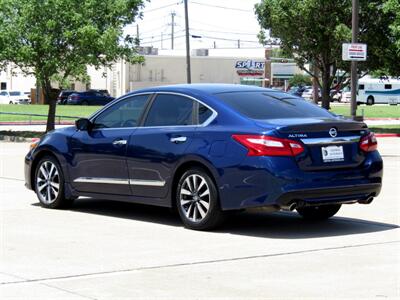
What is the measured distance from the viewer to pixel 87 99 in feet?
240

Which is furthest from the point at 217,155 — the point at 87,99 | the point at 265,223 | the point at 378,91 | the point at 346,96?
the point at 346,96

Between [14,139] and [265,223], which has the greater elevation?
[265,223]

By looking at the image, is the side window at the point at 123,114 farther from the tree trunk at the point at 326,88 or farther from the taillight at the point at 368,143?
the tree trunk at the point at 326,88

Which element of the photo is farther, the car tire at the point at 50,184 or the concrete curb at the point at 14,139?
the concrete curb at the point at 14,139

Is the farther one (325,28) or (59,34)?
(325,28)

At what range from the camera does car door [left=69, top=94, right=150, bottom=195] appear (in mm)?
10172

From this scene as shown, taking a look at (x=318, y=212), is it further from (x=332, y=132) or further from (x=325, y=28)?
(x=325, y=28)

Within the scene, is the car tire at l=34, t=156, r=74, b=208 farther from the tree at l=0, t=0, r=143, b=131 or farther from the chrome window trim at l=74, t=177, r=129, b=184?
the tree at l=0, t=0, r=143, b=131

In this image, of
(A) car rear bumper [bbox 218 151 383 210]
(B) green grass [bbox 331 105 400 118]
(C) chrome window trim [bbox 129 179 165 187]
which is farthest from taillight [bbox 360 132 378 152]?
(B) green grass [bbox 331 105 400 118]

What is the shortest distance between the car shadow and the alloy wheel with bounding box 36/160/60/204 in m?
0.35

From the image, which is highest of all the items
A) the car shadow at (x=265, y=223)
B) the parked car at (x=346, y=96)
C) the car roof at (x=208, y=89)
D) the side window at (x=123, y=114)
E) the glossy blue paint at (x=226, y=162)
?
the car roof at (x=208, y=89)

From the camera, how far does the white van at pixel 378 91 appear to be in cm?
9381

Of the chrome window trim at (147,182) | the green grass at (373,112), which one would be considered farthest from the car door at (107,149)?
the green grass at (373,112)

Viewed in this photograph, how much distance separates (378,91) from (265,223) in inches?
3424
